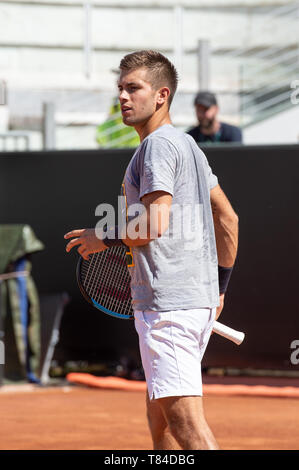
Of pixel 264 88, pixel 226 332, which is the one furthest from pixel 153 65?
pixel 264 88

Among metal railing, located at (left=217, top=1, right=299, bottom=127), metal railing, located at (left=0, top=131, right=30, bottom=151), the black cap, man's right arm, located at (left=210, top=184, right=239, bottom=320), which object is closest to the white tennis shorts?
man's right arm, located at (left=210, top=184, right=239, bottom=320)

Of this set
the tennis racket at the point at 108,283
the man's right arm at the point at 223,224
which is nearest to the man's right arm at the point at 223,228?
the man's right arm at the point at 223,224

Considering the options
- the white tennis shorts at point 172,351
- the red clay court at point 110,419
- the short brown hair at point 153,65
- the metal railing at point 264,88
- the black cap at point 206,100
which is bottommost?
the red clay court at point 110,419

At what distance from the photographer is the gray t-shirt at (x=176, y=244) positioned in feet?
11.1

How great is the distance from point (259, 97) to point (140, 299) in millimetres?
8873

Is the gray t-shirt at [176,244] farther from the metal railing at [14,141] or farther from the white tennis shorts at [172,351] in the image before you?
the metal railing at [14,141]

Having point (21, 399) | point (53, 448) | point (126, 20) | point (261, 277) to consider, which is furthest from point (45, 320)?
point (126, 20)

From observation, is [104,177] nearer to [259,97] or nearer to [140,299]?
[259,97]

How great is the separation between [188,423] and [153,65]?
4.14 feet

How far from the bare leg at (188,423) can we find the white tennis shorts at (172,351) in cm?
3

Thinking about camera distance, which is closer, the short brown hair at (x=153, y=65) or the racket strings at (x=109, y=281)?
the short brown hair at (x=153, y=65)

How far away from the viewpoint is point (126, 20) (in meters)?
15.2

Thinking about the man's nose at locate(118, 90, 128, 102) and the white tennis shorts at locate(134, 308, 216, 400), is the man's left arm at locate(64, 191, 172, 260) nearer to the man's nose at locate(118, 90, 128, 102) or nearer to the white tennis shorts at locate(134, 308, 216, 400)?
the white tennis shorts at locate(134, 308, 216, 400)

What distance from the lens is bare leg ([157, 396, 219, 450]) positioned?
10.7 feet
